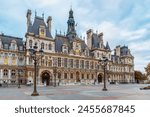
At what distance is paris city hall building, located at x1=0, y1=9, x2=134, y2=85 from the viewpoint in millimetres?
51688

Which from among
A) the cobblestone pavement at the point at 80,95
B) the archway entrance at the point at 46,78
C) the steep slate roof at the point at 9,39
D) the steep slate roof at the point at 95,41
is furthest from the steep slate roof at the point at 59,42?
the cobblestone pavement at the point at 80,95

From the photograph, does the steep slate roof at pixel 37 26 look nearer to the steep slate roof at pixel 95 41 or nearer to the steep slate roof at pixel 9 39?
the steep slate roof at pixel 9 39

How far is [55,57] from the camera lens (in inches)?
2304

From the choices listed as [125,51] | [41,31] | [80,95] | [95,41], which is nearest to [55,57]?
[41,31]

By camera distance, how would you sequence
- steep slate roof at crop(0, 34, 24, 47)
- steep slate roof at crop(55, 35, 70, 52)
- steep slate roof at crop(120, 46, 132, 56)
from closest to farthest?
steep slate roof at crop(0, 34, 24, 47), steep slate roof at crop(55, 35, 70, 52), steep slate roof at crop(120, 46, 132, 56)

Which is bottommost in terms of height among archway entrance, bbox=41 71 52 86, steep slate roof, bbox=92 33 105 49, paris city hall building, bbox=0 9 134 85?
archway entrance, bbox=41 71 52 86

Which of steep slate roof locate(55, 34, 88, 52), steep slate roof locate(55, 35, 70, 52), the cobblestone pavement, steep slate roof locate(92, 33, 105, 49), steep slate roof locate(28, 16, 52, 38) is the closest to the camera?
the cobblestone pavement

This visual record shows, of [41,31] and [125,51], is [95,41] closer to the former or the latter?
[125,51]

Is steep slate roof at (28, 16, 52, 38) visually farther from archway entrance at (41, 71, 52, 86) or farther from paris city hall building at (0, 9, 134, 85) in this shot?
archway entrance at (41, 71, 52, 86)

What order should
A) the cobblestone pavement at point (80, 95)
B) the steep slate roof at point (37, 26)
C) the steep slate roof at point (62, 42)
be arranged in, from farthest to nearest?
the steep slate roof at point (62, 42) → the steep slate roof at point (37, 26) → the cobblestone pavement at point (80, 95)

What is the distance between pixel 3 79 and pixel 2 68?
118 inches

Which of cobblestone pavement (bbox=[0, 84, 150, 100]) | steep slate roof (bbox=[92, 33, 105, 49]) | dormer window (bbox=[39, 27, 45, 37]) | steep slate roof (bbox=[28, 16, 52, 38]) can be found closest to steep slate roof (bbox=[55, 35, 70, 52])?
steep slate roof (bbox=[28, 16, 52, 38])

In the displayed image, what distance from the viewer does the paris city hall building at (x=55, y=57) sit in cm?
5169

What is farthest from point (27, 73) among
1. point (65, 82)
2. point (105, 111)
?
point (105, 111)
